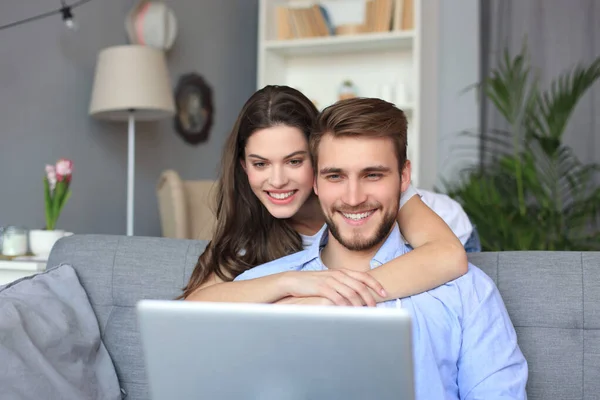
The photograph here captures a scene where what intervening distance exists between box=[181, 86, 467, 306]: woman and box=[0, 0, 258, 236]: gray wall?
147cm

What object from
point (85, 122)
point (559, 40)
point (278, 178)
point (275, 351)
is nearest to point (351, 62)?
point (559, 40)

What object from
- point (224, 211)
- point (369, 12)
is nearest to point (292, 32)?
point (369, 12)

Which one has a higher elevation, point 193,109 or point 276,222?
point 193,109

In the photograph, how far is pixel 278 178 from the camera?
1790 mm

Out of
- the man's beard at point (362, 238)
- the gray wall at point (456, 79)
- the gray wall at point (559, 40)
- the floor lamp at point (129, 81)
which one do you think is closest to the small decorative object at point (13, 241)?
the floor lamp at point (129, 81)

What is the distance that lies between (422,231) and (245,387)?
72cm

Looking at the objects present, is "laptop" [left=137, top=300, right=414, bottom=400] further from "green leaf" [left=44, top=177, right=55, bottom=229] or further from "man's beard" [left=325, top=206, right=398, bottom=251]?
"green leaf" [left=44, top=177, right=55, bottom=229]

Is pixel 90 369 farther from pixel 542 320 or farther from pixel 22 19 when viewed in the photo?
pixel 22 19

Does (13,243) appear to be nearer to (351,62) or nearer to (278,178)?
(278,178)

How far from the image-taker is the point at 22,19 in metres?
3.08

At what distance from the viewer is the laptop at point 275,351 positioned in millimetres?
870

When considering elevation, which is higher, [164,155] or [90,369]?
[164,155]

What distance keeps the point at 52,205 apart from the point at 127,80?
74 cm

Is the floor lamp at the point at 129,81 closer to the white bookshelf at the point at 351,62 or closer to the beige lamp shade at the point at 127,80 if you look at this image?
the beige lamp shade at the point at 127,80
